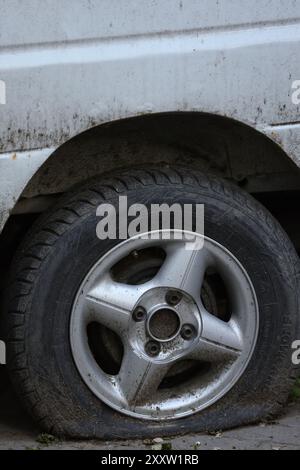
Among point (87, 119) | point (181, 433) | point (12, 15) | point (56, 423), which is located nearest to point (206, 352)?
point (181, 433)

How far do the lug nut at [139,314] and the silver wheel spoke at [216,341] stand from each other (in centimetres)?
21

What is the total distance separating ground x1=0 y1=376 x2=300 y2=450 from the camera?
422cm

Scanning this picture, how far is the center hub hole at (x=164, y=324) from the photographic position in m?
4.17

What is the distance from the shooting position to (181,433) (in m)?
4.28

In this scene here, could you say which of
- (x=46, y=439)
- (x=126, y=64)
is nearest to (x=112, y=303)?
(x=46, y=439)

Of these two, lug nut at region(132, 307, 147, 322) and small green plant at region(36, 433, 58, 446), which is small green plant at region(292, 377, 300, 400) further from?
small green plant at region(36, 433, 58, 446)

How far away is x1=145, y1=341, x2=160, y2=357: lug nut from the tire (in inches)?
9.5

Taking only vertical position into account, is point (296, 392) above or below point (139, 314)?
below

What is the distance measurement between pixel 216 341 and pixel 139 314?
0.30 meters

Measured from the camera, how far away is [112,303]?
13.6 feet

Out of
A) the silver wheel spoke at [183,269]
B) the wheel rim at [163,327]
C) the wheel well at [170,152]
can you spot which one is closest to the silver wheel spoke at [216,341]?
the wheel rim at [163,327]

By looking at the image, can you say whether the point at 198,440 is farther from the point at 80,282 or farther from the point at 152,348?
the point at 80,282

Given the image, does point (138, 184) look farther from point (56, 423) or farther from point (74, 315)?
point (56, 423)

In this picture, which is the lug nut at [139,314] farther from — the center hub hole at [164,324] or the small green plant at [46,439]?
the small green plant at [46,439]
